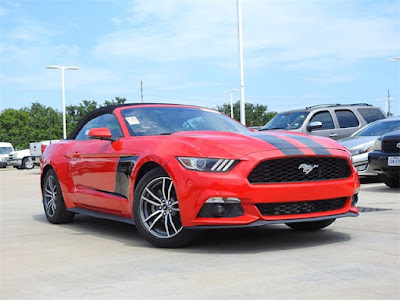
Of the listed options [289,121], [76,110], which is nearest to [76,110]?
[76,110]

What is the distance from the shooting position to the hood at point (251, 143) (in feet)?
16.4

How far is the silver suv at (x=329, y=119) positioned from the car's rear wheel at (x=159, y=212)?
9191mm

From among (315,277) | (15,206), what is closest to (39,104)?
(15,206)

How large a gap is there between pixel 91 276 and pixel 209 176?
1.26 m

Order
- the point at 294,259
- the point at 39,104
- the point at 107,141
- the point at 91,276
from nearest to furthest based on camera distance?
the point at 91,276, the point at 294,259, the point at 107,141, the point at 39,104

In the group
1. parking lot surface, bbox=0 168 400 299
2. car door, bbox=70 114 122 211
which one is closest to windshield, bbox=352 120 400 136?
parking lot surface, bbox=0 168 400 299

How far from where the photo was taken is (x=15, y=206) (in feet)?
32.4

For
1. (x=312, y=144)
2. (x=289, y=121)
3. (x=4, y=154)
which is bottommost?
(x=4, y=154)

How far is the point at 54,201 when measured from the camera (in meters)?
7.39

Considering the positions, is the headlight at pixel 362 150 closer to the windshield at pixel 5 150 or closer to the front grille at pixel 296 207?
the front grille at pixel 296 207

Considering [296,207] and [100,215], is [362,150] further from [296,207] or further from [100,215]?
[296,207]

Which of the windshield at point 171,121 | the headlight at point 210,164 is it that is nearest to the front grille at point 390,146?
the windshield at point 171,121

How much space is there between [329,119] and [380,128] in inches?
79.7

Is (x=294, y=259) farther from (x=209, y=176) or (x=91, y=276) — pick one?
(x=91, y=276)
